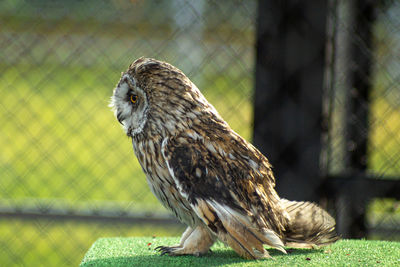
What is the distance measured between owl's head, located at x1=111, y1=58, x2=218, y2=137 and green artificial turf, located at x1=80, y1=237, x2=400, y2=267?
12.8 inches

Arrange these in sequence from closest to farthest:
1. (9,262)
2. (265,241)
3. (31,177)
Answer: (265,241) < (9,262) < (31,177)

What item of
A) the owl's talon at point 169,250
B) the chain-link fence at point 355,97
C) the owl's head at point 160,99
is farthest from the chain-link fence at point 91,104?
the owl's head at point 160,99

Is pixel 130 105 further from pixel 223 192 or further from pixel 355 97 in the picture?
pixel 355 97

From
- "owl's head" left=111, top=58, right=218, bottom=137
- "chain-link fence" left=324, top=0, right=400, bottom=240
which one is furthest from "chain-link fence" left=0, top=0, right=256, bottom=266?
"owl's head" left=111, top=58, right=218, bottom=137

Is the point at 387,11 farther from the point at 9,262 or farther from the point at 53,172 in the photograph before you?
the point at 53,172

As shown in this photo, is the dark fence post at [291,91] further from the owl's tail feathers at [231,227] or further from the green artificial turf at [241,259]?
the owl's tail feathers at [231,227]

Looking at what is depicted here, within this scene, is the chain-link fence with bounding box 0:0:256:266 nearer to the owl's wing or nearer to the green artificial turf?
the green artificial turf

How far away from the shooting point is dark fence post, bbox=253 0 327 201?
1672mm

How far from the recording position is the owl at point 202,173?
1179mm

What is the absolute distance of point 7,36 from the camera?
4.53m

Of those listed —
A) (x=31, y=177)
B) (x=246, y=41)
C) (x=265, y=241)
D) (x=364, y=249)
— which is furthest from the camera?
(x=31, y=177)

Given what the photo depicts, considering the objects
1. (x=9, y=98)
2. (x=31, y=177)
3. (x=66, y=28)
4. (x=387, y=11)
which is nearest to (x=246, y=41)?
(x=66, y=28)

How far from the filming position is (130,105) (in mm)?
1356

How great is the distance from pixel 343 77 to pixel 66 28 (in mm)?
3364
